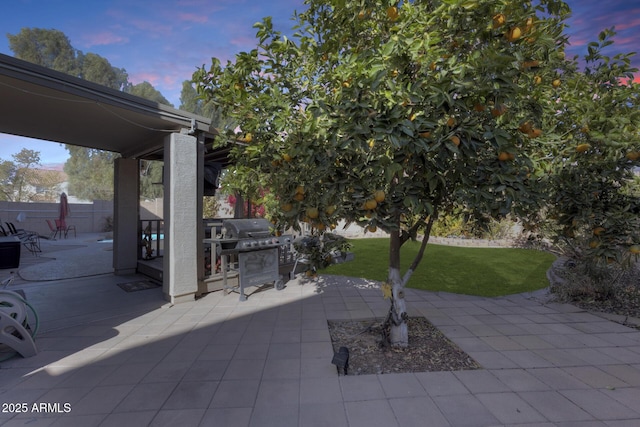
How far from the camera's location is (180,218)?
5125 mm

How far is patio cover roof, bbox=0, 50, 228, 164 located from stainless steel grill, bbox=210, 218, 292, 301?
1.96m

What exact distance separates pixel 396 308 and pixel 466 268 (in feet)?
17.8

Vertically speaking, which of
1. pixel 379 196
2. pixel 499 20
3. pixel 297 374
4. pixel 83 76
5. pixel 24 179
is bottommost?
pixel 297 374

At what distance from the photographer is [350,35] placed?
3.13m

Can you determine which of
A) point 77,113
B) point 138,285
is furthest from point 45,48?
point 138,285

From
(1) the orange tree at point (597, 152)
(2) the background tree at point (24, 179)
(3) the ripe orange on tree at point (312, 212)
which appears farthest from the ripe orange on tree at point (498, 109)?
(2) the background tree at point (24, 179)

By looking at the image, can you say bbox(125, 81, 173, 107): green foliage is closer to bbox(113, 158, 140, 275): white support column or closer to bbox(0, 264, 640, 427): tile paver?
bbox(113, 158, 140, 275): white support column

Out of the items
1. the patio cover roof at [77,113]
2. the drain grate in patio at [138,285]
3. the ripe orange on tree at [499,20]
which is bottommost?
the drain grate in patio at [138,285]

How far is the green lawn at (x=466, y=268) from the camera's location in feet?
20.8

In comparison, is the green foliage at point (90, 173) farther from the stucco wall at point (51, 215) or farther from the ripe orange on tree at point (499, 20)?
the ripe orange on tree at point (499, 20)

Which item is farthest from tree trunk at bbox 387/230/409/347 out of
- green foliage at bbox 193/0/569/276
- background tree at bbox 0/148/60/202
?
background tree at bbox 0/148/60/202

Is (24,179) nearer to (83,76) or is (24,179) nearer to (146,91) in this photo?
(83,76)

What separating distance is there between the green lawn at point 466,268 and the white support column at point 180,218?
12.1 feet

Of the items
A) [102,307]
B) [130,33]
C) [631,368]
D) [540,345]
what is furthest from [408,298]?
[130,33]
